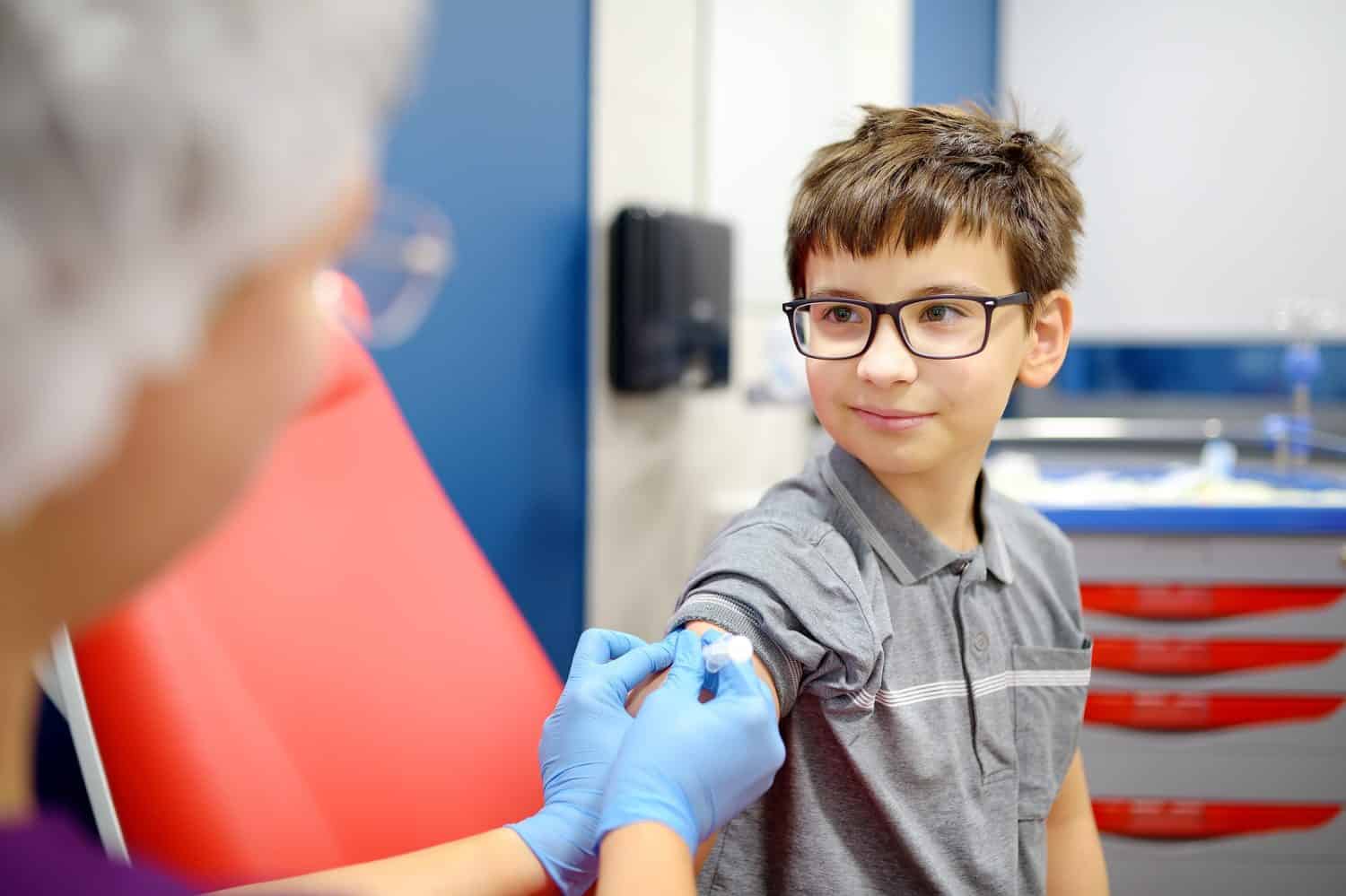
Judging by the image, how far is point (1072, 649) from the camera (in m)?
1.22

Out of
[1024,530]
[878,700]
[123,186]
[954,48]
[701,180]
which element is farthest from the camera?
[954,48]

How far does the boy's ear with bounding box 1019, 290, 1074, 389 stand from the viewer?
4.00 ft

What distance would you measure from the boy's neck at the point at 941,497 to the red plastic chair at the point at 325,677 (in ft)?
1.50

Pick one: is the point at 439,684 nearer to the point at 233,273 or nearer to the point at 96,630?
the point at 96,630

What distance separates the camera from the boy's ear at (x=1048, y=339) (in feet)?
4.00

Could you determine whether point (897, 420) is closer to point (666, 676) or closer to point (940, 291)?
point (940, 291)

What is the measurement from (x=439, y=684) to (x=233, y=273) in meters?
0.87

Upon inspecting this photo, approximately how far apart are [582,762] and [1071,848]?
62 centimetres

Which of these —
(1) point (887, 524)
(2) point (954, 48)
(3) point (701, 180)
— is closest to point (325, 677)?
(1) point (887, 524)

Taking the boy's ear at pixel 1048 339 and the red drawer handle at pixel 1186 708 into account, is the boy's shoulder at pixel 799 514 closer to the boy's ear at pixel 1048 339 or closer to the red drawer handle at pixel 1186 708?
the boy's ear at pixel 1048 339

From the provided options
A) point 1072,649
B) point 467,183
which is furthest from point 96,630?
point 467,183

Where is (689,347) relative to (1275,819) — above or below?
above

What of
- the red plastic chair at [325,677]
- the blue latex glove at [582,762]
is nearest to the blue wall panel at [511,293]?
the red plastic chair at [325,677]

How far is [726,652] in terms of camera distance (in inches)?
35.5
